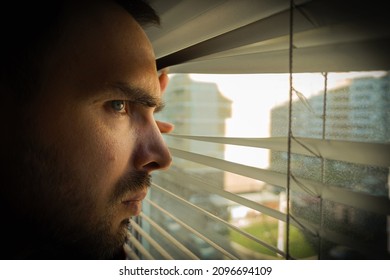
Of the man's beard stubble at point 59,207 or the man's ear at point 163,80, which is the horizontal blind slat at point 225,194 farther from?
the man's ear at point 163,80

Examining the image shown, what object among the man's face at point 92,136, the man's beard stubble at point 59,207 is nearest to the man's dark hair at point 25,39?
the man's face at point 92,136

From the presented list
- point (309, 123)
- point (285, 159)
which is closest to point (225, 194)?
point (285, 159)

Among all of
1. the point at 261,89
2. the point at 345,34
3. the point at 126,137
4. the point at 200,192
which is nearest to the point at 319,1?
the point at 345,34

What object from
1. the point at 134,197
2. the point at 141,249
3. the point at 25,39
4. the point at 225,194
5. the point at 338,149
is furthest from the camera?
the point at 141,249

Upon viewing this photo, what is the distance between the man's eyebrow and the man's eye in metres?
0.04

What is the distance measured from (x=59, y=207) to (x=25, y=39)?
48 cm

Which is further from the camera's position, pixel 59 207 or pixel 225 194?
pixel 225 194

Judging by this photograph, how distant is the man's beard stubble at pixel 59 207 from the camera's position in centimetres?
82

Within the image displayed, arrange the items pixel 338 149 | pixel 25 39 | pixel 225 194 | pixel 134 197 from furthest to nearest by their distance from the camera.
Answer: pixel 225 194, pixel 134 197, pixel 25 39, pixel 338 149

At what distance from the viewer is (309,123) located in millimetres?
856

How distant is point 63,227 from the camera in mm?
873

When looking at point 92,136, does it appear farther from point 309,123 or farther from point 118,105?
point 309,123

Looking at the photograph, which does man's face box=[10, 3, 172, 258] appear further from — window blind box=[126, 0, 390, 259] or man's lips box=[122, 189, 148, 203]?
window blind box=[126, 0, 390, 259]
